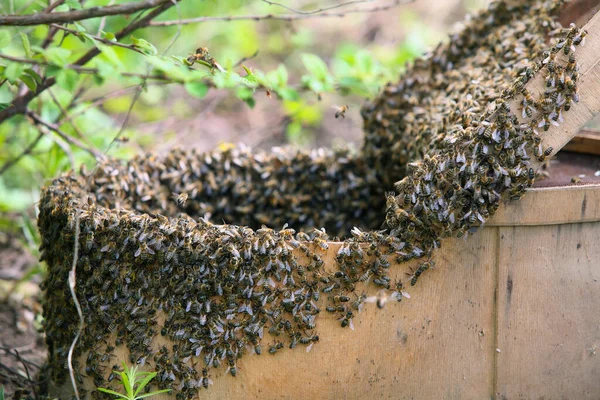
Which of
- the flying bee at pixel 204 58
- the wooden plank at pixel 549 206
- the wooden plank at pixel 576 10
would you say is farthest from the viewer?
the wooden plank at pixel 576 10


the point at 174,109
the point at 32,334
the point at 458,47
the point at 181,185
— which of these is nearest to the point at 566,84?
the point at 458,47

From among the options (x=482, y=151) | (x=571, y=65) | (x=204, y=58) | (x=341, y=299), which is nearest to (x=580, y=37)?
(x=571, y=65)

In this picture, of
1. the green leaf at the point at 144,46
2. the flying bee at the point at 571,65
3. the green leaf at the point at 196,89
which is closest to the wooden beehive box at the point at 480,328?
the flying bee at the point at 571,65

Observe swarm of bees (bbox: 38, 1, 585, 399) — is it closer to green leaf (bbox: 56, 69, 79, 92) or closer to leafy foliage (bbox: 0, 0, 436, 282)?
green leaf (bbox: 56, 69, 79, 92)

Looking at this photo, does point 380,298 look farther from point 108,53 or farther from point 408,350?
point 108,53

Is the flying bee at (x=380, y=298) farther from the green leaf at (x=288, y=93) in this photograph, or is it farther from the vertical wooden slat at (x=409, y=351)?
the green leaf at (x=288, y=93)
